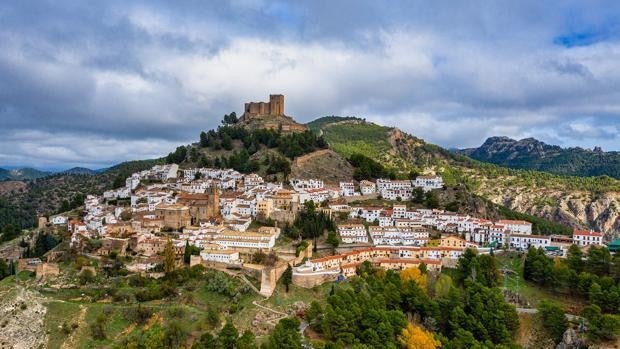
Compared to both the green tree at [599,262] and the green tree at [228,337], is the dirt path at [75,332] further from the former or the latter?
the green tree at [599,262]

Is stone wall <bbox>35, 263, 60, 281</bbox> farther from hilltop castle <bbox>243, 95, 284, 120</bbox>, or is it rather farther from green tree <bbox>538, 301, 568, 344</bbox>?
hilltop castle <bbox>243, 95, 284, 120</bbox>

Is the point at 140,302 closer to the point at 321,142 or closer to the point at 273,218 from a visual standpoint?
the point at 273,218

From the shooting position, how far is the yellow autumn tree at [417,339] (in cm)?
3372

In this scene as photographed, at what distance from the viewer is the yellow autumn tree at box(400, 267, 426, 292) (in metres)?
42.1

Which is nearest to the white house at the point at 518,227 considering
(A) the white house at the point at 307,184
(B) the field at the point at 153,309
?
(B) the field at the point at 153,309

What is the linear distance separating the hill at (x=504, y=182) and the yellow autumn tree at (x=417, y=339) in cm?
5475

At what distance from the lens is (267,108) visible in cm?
9669

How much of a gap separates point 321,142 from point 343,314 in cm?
4890

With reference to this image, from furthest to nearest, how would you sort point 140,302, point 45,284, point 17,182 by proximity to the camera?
point 17,182 < point 45,284 < point 140,302

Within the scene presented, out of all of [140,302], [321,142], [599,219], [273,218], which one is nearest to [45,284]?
[140,302]

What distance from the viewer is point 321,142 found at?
8350 cm

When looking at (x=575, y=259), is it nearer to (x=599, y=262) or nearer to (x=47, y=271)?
(x=599, y=262)

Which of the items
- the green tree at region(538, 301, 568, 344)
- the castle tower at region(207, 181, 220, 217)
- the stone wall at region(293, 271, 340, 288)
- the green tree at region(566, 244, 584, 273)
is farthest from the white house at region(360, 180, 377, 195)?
the green tree at region(538, 301, 568, 344)

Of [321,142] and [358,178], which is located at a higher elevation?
[321,142]
